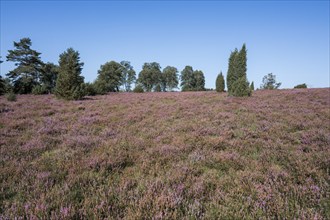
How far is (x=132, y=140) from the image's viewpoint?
600 cm

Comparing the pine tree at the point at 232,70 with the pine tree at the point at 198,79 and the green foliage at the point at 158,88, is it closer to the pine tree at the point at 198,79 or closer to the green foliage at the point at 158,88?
the green foliage at the point at 158,88

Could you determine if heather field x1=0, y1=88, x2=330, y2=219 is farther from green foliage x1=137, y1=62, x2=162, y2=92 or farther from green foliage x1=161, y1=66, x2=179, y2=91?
green foliage x1=161, y1=66, x2=179, y2=91

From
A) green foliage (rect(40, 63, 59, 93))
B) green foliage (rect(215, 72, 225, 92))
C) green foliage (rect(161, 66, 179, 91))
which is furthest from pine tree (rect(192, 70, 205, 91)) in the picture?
green foliage (rect(40, 63, 59, 93))

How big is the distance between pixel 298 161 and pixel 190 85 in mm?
88288

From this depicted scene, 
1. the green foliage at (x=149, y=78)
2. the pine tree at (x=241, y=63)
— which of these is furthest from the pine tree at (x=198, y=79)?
the pine tree at (x=241, y=63)

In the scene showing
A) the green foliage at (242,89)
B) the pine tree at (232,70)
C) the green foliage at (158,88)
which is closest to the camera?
the green foliage at (242,89)

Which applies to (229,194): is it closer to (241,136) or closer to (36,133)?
(241,136)

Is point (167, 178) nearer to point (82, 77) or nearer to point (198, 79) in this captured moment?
point (82, 77)

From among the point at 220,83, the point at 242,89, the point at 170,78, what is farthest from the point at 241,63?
the point at 170,78

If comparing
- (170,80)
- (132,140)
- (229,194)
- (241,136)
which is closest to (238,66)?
(241,136)

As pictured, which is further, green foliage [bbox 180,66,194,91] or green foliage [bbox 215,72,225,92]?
green foliage [bbox 180,66,194,91]

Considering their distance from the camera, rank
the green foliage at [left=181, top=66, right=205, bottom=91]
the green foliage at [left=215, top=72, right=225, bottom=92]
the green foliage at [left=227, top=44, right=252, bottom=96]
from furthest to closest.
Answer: the green foliage at [left=181, top=66, right=205, bottom=91], the green foliage at [left=215, top=72, right=225, bottom=92], the green foliage at [left=227, top=44, right=252, bottom=96]

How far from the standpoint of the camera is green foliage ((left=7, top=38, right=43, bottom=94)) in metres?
43.4

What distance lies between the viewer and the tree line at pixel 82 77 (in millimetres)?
21312
